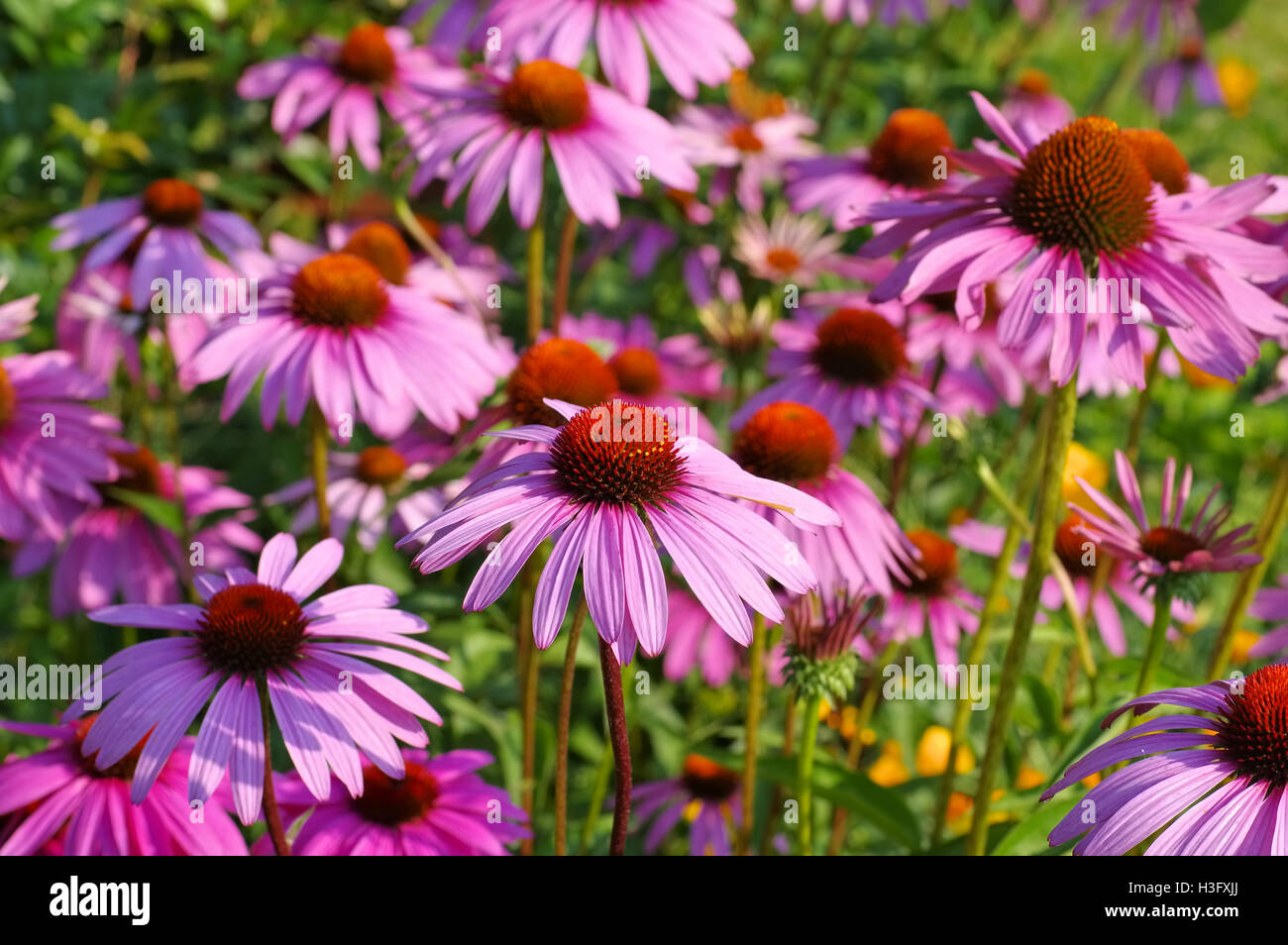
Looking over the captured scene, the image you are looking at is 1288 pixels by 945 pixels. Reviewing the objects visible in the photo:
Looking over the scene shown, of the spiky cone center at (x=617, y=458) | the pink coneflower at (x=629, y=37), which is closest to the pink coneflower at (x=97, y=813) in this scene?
the spiky cone center at (x=617, y=458)

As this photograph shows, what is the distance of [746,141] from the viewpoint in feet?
9.99

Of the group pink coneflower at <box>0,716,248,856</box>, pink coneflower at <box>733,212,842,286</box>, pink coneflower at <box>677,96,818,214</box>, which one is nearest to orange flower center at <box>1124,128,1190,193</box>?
pink coneflower at <box>733,212,842,286</box>

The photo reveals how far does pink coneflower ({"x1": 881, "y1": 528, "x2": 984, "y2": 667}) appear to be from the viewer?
7.04 ft

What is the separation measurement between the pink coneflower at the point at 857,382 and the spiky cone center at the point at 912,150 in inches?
16.6

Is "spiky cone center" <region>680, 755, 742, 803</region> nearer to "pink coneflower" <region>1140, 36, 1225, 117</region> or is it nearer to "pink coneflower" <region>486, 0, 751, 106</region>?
"pink coneflower" <region>486, 0, 751, 106</region>

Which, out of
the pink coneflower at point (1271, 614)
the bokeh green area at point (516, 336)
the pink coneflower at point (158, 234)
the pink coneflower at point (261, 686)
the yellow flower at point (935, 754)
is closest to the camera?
the pink coneflower at point (261, 686)

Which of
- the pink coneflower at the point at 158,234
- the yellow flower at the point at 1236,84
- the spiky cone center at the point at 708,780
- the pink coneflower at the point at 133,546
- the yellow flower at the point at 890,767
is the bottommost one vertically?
the yellow flower at the point at 890,767

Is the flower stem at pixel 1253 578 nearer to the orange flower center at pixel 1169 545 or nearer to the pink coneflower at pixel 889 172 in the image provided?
the orange flower center at pixel 1169 545

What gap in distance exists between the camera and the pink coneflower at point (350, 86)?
2727mm

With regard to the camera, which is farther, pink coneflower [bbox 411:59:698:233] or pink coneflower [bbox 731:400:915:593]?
pink coneflower [bbox 411:59:698:233]

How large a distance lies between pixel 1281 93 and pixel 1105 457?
175 inches

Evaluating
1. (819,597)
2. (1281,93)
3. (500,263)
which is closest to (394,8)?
(500,263)

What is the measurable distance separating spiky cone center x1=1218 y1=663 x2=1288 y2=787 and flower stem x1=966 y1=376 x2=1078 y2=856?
0.36 metres

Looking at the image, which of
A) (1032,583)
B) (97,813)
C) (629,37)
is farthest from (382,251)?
(1032,583)
